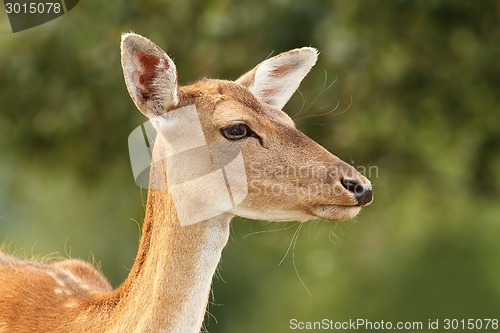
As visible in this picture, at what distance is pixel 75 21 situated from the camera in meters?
5.88

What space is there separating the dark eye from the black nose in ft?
1.73

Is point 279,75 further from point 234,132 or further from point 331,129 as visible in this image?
point 331,129

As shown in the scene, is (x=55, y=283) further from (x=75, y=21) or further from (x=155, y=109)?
(x=75, y=21)

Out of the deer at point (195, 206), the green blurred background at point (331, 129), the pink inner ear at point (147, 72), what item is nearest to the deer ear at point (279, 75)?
the deer at point (195, 206)

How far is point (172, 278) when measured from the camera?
231 centimetres

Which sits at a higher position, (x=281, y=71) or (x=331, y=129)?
(x=281, y=71)

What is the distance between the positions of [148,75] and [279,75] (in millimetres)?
927

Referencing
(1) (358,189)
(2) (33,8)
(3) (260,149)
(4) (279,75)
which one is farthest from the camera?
(2) (33,8)

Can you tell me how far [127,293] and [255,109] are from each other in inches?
43.0

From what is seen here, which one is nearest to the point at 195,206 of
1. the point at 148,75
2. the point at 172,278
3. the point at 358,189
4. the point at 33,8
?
the point at 172,278

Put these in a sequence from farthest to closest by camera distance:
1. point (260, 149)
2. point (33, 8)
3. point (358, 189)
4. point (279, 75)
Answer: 1. point (33, 8)
2. point (279, 75)
3. point (260, 149)
4. point (358, 189)

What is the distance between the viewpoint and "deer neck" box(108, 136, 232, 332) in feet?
7.53

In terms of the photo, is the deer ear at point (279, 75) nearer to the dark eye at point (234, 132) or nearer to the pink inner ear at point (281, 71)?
the pink inner ear at point (281, 71)

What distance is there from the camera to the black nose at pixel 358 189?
2.26 m
